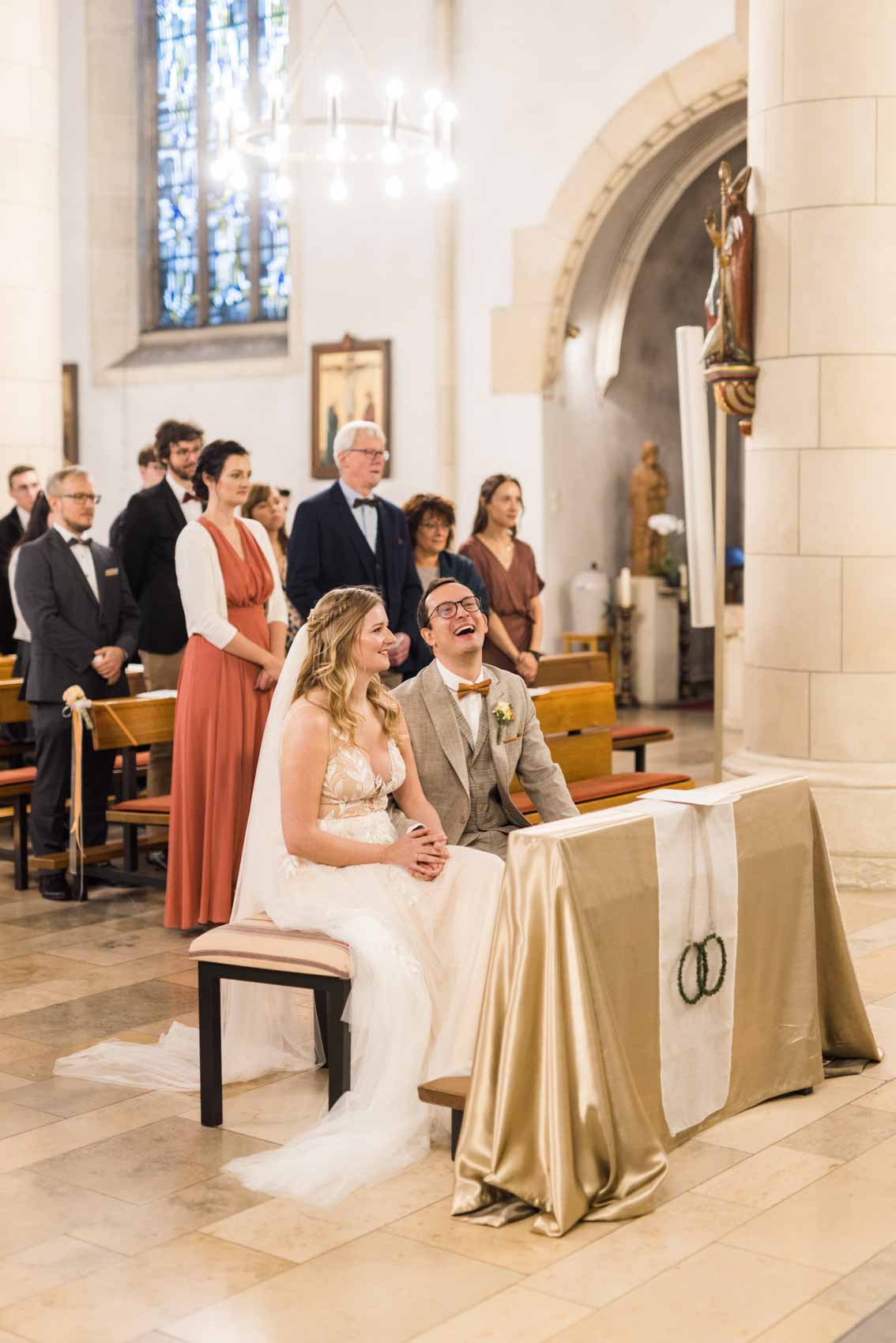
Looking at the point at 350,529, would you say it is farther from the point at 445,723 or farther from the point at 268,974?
the point at 268,974

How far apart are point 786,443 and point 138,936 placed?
10.8ft

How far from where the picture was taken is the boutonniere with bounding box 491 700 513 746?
445cm

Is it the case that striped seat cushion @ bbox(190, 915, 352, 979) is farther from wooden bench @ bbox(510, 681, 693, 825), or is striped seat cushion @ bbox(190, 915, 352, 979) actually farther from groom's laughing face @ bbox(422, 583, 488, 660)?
wooden bench @ bbox(510, 681, 693, 825)

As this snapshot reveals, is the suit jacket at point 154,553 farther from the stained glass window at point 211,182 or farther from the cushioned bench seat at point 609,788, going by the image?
the stained glass window at point 211,182

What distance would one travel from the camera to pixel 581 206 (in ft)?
39.6

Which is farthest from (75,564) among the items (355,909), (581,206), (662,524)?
(662,524)

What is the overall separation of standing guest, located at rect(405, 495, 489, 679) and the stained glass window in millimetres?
8137

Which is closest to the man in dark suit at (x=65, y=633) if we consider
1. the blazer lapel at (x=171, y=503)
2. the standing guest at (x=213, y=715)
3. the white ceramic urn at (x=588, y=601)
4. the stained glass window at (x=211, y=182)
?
the blazer lapel at (x=171, y=503)

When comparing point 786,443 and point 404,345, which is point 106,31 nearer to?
point 404,345

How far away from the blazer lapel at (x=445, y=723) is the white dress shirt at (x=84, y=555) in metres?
2.67

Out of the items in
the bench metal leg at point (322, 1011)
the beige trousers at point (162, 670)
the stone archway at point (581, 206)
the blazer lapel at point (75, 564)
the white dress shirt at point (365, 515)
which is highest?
the stone archway at point (581, 206)

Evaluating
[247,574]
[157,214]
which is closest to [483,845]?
[247,574]

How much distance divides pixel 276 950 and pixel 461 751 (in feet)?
2.73

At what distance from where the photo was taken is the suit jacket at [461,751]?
14.8 feet
